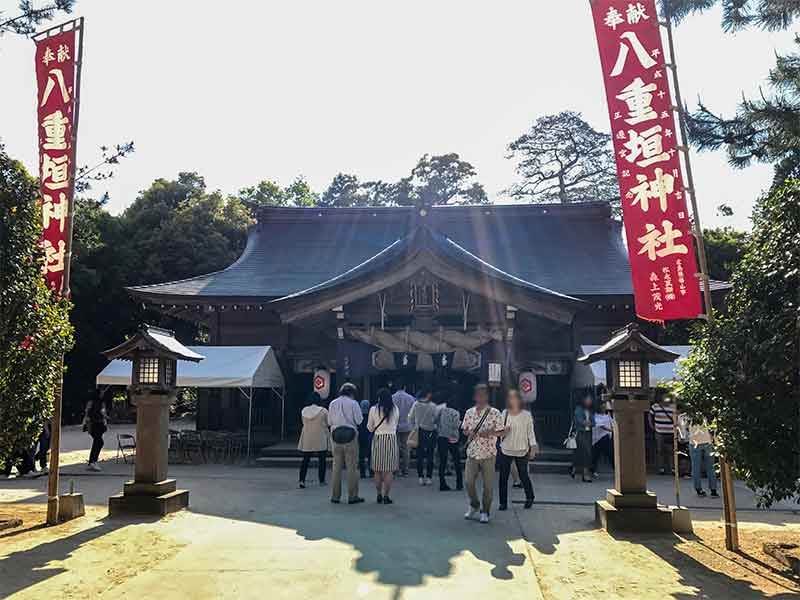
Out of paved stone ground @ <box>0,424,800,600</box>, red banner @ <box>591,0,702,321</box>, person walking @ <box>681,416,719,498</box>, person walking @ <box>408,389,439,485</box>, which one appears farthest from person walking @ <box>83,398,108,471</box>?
person walking @ <box>681,416,719,498</box>

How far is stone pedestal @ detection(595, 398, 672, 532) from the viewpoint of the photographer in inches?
290

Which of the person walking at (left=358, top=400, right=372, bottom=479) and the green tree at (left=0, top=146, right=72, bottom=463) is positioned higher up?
the green tree at (left=0, top=146, right=72, bottom=463)

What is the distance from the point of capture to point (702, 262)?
7.41 m

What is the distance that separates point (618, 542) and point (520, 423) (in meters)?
1.98

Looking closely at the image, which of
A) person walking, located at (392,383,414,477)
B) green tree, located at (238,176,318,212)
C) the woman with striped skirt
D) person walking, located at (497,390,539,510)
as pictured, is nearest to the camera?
person walking, located at (497,390,539,510)

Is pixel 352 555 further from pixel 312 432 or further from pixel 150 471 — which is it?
pixel 312 432

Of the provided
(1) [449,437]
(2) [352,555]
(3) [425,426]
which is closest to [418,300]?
(3) [425,426]

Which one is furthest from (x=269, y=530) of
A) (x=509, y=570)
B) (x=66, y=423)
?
(x=66, y=423)

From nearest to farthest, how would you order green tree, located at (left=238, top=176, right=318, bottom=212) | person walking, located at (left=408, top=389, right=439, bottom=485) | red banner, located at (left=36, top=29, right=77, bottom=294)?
red banner, located at (left=36, top=29, right=77, bottom=294)
person walking, located at (left=408, top=389, right=439, bottom=485)
green tree, located at (left=238, top=176, right=318, bottom=212)

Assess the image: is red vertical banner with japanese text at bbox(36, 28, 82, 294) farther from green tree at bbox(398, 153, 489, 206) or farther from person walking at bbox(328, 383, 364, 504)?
green tree at bbox(398, 153, 489, 206)

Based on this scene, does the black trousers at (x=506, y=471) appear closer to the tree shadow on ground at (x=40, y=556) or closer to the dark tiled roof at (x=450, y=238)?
the tree shadow on ground at (x=40, y=556)

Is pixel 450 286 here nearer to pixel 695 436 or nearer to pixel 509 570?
pixel 695 436

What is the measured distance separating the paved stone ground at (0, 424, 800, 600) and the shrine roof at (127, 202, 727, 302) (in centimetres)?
876

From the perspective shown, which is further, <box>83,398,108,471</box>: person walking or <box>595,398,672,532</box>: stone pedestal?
<box>83,398,108,471</box>: person walking
